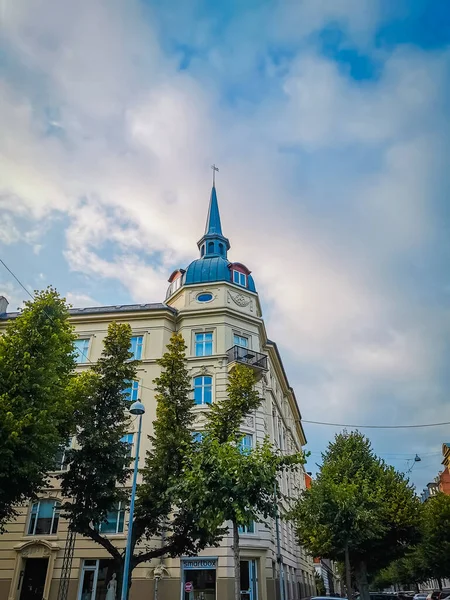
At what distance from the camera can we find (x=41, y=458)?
1897cm

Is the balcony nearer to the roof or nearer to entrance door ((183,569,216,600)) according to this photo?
the roof

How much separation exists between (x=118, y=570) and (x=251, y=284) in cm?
2005

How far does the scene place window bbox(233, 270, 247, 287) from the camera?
33.5 metres

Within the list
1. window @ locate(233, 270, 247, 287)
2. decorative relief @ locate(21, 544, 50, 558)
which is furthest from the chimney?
window @ locate(233, 270, 247, 287)

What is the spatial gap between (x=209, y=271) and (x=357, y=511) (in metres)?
17.9

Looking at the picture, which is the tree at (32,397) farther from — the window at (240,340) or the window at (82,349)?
the window at (240,340)

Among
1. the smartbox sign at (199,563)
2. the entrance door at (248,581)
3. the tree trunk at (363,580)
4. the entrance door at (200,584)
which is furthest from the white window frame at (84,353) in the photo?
the tree trunk at (363,580)

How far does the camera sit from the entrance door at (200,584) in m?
23.8

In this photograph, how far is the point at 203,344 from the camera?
3056 cm

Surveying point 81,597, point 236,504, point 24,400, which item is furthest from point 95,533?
point 236,504

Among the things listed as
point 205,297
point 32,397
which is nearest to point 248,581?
point 32,397

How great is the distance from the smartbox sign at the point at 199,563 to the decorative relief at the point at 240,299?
50.9 ft

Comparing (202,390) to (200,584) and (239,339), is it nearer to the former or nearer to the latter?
(239,339)

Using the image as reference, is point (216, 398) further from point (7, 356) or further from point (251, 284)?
point (7, 356)
